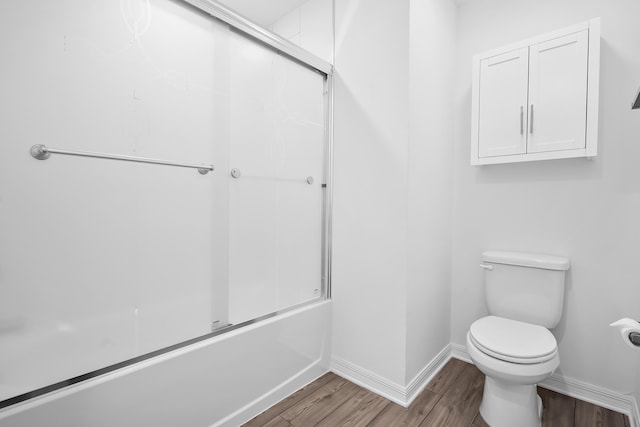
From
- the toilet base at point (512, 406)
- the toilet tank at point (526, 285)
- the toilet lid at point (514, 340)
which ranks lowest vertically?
the toilet base at point (512, 406)

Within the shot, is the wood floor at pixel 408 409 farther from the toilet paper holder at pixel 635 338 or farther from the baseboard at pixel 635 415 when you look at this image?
the toilet paper holder at pixel 635 338

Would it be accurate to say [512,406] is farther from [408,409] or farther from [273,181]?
[273,181]

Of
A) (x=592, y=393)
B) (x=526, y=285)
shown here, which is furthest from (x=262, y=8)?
(x=592, y=393)

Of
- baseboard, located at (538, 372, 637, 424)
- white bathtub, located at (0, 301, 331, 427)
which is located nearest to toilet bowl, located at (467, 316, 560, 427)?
baseboard, located at (538, 372, 637, 424)

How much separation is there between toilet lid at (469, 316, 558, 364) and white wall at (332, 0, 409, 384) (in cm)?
40

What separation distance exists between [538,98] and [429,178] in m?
0.69

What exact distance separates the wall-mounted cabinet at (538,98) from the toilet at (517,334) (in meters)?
0.61

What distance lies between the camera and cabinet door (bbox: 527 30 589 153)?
1.55 metres

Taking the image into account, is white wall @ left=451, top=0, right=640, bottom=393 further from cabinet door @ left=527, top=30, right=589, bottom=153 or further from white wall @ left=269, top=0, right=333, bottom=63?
white wall @ left=269, top=0, right=333, bottom=63

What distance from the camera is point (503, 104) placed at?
1.78 m

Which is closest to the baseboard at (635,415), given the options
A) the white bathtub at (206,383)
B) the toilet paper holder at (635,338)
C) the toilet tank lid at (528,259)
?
the toilet tank lid at (528,259)

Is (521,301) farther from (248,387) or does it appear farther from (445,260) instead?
(248,387)

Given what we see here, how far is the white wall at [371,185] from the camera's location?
5.50 feet

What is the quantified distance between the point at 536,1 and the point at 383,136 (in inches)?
47.9
